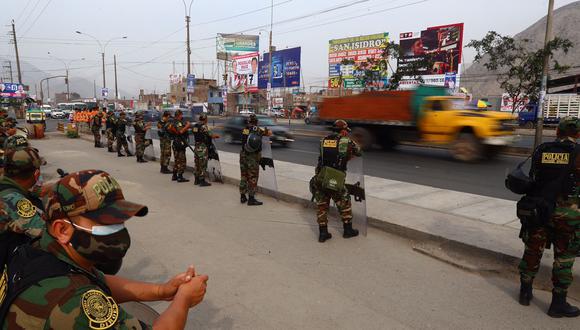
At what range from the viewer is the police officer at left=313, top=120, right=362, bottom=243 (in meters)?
5.11

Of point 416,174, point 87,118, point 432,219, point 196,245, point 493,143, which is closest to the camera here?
point 196,245

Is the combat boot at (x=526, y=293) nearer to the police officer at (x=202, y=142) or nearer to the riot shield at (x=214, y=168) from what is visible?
the police officer at (x=202, y=142)

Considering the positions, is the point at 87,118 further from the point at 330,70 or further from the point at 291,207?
the point at 330,70

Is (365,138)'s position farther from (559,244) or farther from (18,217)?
(18,217)

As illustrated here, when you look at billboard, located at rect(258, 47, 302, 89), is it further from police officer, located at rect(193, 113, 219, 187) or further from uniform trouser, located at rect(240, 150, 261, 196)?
uniform trouser, located at rect(240, 150, 261, 196)

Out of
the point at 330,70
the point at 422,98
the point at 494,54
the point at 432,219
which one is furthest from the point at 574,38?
the point at 432,219

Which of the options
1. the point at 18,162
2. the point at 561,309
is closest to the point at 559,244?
the point at 561,309

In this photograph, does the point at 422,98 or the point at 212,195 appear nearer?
the point at 212,195

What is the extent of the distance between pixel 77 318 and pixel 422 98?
1410cm

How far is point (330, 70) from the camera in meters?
54.2

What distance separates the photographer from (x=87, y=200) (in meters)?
1.39

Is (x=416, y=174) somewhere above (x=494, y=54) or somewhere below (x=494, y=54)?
below

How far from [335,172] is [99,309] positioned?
401 cm

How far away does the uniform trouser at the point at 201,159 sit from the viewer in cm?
894
